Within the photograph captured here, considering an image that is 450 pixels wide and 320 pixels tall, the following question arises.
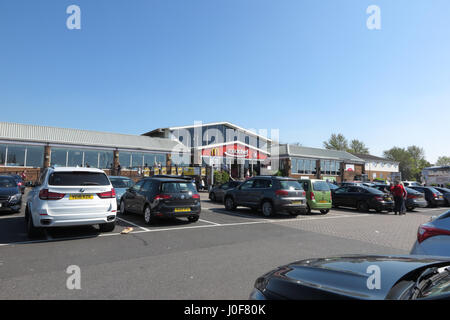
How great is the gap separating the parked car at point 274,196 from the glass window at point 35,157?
937 inches

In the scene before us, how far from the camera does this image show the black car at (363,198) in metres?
15.8

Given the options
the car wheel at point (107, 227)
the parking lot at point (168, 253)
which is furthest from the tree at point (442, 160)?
the car wheel at point (107, 227)

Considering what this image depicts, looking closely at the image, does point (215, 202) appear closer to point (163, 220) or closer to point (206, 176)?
point (163, 220)

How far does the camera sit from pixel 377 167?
57375mm

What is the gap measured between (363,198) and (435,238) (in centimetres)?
1322

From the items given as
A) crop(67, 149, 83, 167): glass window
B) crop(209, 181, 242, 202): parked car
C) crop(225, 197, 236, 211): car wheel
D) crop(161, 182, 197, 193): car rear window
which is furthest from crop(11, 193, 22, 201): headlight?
crop(67, 149, 83, 167): glass window

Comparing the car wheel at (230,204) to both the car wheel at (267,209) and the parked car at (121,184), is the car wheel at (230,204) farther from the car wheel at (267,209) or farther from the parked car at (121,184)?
the parked car at (121,184)

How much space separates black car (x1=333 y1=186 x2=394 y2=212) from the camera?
15.8m

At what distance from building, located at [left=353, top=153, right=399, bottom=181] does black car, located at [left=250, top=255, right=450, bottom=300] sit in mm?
57670

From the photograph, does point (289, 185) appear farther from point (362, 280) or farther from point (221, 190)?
point (362, 280)

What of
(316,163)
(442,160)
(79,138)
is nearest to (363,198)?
(79,138)

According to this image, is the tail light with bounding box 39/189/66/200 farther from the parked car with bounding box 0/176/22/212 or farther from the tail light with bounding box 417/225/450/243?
the tail light with bounding box 417/225/450/243
